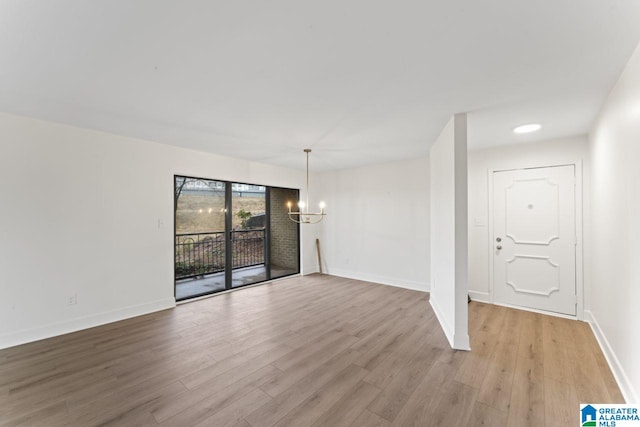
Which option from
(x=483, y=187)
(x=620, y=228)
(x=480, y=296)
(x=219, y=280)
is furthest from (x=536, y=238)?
(x=219, y=280)

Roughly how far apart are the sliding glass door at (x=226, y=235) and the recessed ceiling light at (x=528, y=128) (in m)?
4.34

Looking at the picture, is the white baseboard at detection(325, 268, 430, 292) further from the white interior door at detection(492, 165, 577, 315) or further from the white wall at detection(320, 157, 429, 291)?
the white interior door at detection(492, 165, 577, 315)

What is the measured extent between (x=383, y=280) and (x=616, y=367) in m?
3.39

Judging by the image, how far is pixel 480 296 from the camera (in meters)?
4.20

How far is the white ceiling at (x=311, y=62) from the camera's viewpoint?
137cm

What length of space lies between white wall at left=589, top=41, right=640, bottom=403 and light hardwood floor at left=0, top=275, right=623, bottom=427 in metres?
0.29

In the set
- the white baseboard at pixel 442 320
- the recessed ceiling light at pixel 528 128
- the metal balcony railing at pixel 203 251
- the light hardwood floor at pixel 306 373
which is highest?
the recessed ceiling light at pixel 528 128

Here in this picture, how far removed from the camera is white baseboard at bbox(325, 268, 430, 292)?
4.84m

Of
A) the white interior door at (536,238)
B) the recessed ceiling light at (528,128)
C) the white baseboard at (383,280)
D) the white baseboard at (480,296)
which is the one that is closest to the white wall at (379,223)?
the white baseboard at (383,280)

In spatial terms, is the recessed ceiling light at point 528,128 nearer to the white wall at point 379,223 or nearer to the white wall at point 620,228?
the white wall at point 620,228

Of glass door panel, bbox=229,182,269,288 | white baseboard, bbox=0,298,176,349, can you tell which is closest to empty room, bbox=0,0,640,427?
white baseboard, bbox=0,298,176,349

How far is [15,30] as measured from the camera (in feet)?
4.98

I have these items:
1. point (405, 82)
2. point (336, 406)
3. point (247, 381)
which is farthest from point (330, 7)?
point (247, 381)

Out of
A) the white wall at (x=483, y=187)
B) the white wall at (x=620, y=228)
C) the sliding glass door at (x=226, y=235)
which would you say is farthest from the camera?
the sliding glass door at (x=226, y=235)
